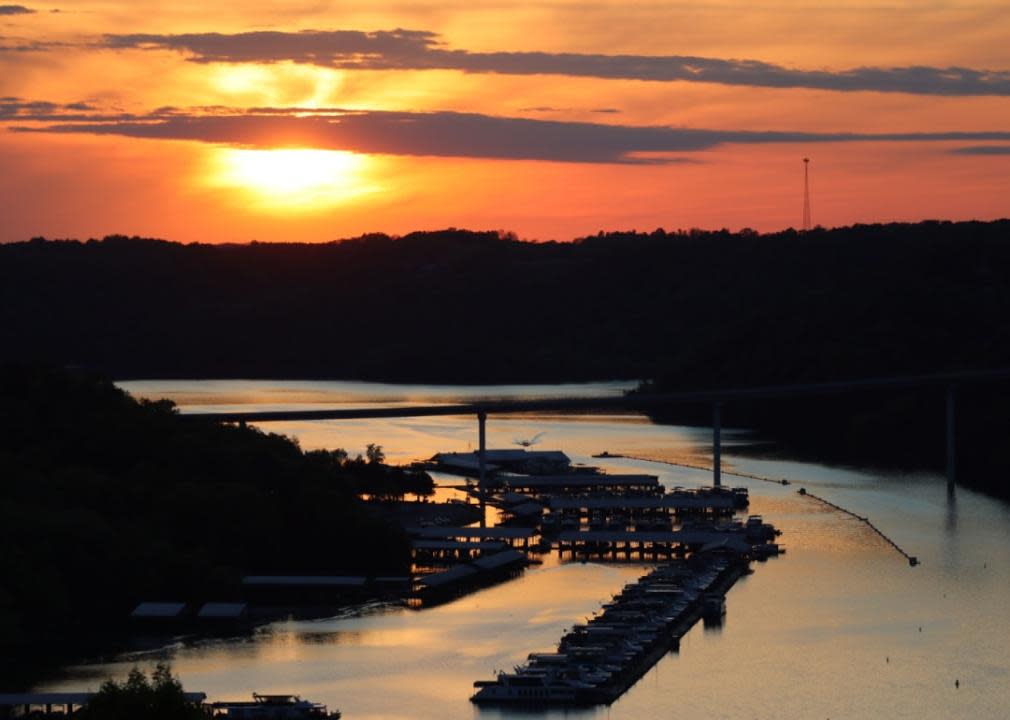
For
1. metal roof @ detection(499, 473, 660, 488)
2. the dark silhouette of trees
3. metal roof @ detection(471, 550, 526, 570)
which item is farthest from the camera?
metal roof @ detection(499, 473, 660, 488)

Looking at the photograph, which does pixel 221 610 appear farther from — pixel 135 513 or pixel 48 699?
pixel 48 699

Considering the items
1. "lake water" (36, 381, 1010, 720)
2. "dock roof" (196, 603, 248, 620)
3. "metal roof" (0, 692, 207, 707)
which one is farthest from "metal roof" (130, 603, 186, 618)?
"metal roof" (0, 692, 207, 707)

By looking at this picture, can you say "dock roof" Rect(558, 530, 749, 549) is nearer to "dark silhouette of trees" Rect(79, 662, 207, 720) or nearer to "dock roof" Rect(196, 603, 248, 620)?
"dock roof" Rect(196, 603, 248, 620)

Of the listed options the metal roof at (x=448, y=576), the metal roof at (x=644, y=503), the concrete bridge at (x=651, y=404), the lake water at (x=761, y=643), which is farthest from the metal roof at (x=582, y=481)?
the metal roof at (x=448, y=576)

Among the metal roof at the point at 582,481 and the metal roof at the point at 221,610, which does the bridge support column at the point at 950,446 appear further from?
the metal roof at the point at 221,610

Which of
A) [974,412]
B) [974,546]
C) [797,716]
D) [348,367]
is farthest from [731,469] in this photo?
[348,367]

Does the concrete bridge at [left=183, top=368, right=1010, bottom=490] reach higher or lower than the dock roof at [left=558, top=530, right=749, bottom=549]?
higher

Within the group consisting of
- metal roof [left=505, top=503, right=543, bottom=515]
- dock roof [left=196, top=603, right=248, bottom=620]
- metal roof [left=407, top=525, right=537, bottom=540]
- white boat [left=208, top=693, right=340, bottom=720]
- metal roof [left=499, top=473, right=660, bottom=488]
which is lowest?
white boat [left=208, top=693, right=340, bottom=720]

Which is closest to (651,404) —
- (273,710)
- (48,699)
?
(273,710)

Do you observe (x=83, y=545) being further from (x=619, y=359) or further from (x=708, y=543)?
(x=619, y=359)

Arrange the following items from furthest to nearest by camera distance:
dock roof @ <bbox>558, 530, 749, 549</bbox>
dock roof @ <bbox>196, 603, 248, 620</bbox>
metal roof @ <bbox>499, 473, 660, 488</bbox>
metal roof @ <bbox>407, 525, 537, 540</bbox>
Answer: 1. metal roof @ <bbox>499, 473, 660, 488</bbox>
2. metal roof @ <bbox>407, 525, 537, 540</bbox>
3. dock roof @ <bbox>558, 530, 749, 549</bbox>
4. dock roof @ <bbox>196, 603, 248, 620</bbox>

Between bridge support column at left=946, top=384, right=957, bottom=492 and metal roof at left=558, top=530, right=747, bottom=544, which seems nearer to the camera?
metal roof at left=558, top=530, right=747, bottom=544
